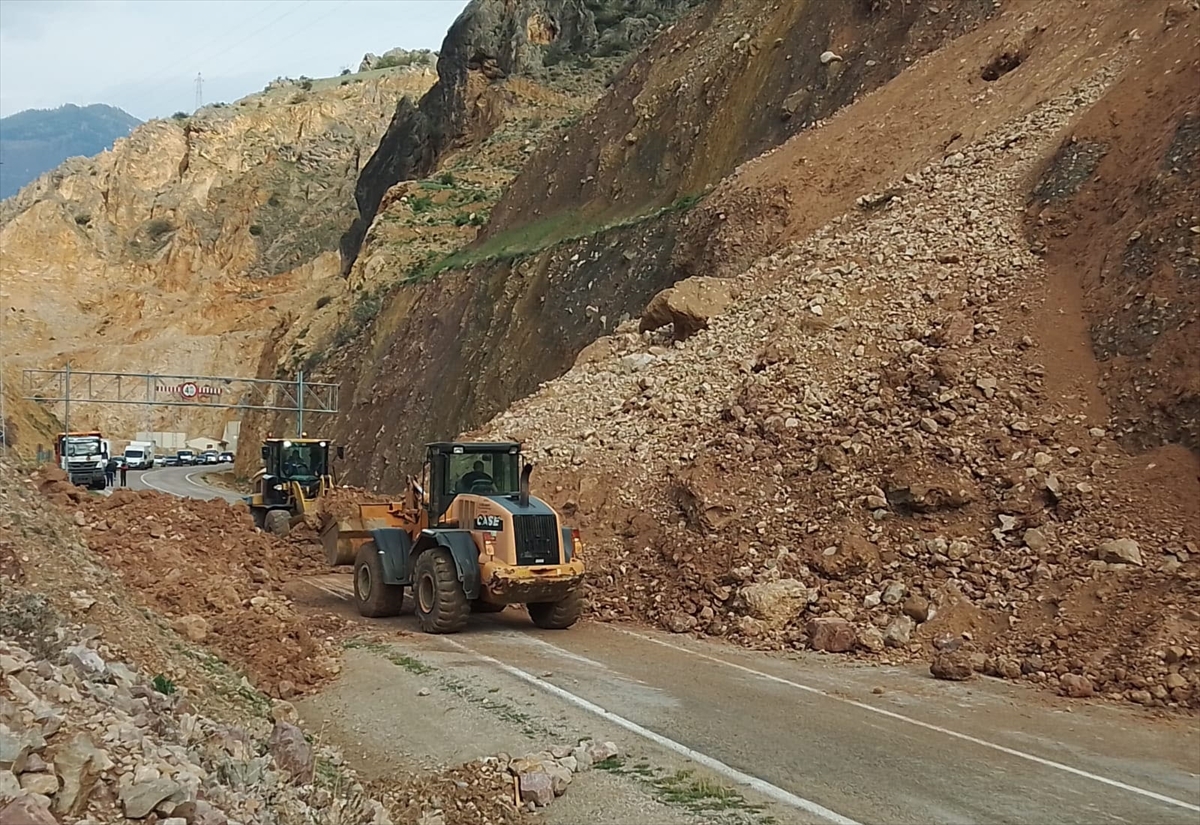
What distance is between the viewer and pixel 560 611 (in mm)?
12969

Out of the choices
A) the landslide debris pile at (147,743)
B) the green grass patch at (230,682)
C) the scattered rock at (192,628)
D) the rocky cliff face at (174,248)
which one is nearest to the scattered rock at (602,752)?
the landslide debris pile at (147,743)

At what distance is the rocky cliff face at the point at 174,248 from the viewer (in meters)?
76.4

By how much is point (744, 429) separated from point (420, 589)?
469cm

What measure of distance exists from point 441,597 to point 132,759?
7.35 metres

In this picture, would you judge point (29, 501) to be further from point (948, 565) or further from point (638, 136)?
point (638, 136)

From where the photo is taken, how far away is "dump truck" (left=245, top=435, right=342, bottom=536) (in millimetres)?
21531

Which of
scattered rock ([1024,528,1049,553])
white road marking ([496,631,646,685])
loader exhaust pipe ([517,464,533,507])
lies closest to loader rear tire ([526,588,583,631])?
white road marking ([496,631,646,685])

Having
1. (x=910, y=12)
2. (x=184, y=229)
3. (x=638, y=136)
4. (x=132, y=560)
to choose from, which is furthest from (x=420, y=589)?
(x=184, y=229)

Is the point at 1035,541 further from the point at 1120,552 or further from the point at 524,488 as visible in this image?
the point at 524,488

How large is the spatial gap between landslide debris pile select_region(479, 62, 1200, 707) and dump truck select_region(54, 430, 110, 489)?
24.9 m

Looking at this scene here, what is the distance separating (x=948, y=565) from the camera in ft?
39.4

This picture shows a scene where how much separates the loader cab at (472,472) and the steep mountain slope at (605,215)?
1047cm

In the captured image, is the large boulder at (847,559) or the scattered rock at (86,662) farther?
the large boulder at (847,559)

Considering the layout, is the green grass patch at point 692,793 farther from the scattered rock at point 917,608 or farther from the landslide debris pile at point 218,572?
the scattered rock at point 917,608
